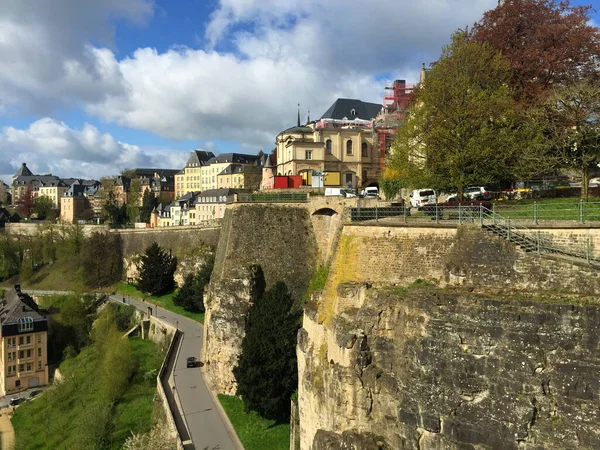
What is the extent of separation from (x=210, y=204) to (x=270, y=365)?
4461cm

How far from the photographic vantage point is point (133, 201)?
259ft

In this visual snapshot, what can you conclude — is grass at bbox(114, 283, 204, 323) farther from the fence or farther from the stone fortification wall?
the fence

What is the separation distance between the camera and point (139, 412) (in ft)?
88.8

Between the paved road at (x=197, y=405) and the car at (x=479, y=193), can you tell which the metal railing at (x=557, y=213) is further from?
the paved road at (x=197, y=405)

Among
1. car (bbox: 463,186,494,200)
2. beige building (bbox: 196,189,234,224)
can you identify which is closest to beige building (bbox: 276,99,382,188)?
car (bbox: 463,186,494,200)

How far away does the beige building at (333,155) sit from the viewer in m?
37.7

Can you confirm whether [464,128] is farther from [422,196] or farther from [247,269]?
[247,269]

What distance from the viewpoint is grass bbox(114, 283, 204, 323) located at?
38875mm

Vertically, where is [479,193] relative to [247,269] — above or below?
above

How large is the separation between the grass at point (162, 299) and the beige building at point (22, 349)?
800 centimetres

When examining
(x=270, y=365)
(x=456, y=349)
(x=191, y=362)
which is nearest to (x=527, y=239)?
(x=456, y=349)

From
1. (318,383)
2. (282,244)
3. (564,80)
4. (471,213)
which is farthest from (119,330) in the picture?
(564,80)

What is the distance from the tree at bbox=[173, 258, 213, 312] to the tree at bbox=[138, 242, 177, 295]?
3993 millimetres

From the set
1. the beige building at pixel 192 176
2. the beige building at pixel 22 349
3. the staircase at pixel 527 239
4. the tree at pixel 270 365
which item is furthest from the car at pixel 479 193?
the beige building at pixel 192 176
